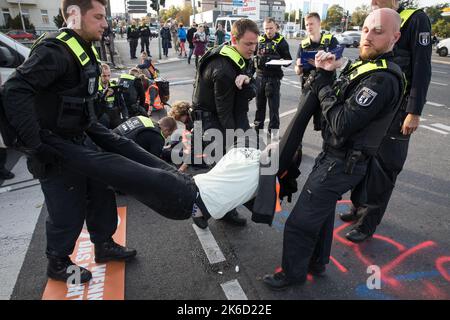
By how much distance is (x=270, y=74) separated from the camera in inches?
230

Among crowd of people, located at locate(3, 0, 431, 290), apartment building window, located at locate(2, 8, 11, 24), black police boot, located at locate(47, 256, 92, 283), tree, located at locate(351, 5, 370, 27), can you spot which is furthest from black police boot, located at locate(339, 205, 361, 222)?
tree, located at locate(351, 5, 370, 27)

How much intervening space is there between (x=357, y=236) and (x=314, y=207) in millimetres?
1138

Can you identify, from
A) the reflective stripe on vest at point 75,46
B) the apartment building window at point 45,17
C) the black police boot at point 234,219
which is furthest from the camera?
the apartment building window at point 45,17

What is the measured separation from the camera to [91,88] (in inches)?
87.4

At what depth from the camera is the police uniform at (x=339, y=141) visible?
6.37 ft

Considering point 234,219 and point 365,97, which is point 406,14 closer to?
point 365,97

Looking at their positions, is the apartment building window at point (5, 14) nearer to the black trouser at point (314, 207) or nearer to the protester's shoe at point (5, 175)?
the protester's shoe at point (5, 175)

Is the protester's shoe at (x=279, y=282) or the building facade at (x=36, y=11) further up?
the building facade at (x=36, y=11)

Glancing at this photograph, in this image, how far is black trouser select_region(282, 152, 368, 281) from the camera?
2.21 m

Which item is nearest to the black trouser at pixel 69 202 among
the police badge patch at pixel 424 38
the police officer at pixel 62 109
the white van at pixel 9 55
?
the police officer at pixel 62 109

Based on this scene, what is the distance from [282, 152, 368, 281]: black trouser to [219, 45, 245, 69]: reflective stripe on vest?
1.32 m

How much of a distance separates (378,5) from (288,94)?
7.10 metres

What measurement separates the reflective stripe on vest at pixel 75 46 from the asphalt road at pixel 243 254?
1.68m

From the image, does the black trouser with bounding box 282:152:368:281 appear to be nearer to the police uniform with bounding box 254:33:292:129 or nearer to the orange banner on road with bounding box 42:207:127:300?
the orange banner on road with bounding box 42:207:127:300
